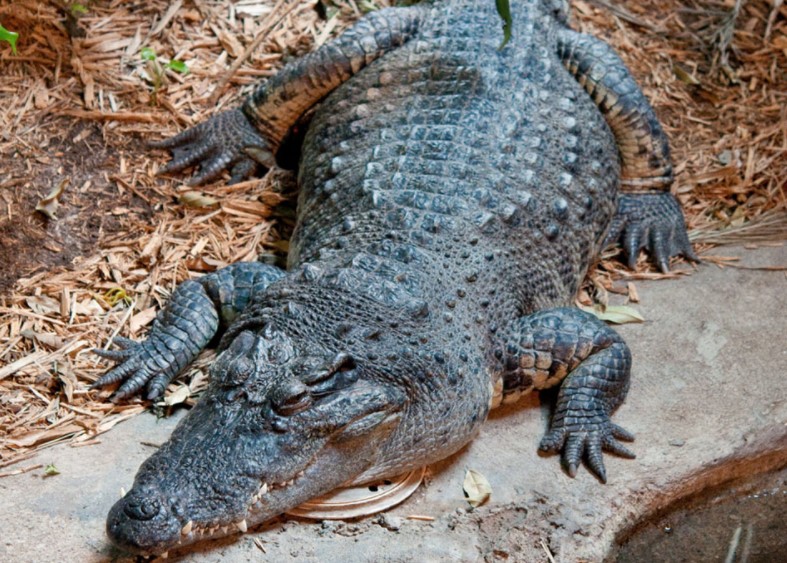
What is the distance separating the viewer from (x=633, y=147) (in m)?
5.11

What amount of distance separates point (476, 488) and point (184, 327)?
1458 mm

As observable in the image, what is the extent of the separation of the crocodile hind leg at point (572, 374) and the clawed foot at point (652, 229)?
3.15 ft

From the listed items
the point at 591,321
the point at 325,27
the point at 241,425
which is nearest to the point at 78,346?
the point at 241,425

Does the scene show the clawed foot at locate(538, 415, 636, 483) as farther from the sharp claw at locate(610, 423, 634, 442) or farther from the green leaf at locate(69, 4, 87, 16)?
the green leaf at locate(69, 4, 87, 16)

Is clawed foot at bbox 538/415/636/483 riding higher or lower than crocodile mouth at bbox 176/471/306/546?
lower

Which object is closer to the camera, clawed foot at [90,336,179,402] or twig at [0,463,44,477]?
twig at [0,463,44,477]

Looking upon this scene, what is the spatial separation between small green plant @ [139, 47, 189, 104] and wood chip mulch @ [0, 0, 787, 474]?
0.04 feet

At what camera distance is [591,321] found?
4195 mm

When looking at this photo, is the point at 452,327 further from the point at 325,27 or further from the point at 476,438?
the point at 325,27

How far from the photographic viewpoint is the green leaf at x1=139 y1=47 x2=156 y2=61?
5.30 meters

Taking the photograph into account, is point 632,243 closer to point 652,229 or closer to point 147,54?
point 652,229

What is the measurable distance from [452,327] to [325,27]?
2.76m

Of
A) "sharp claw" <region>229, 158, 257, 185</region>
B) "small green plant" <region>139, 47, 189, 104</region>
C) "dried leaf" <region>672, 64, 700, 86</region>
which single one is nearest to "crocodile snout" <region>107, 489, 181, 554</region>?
"sharp claw" <region>229, 158, 257, 185</region>

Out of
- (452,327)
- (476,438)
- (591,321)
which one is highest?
(452,327)
